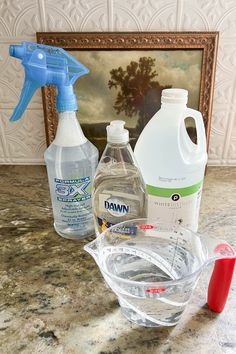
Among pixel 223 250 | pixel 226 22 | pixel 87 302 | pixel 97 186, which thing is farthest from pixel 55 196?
pixel 226 22

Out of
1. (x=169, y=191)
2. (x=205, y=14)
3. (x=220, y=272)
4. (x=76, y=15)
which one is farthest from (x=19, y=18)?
(x=220, y=272)

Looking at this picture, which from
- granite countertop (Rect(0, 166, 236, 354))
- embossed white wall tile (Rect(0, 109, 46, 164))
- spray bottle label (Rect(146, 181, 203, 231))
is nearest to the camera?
granite countertop (Rect(0, 166, 236, 354))

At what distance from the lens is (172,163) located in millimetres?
540

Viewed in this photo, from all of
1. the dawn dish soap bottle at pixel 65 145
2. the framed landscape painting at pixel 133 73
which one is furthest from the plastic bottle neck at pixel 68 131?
the framed landscape painting at pixel 133 73

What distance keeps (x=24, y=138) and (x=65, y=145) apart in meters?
0.31

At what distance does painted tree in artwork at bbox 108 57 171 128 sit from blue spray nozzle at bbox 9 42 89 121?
20cm

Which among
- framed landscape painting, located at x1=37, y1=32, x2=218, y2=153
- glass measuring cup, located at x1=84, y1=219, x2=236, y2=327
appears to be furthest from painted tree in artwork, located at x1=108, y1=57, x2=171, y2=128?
glass measuring cup, located at x1=84, y1=219, x2=236, y2=327

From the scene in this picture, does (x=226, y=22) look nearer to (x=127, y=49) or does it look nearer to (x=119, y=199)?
(x=127, y=49)

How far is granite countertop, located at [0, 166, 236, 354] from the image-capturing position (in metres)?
0.44

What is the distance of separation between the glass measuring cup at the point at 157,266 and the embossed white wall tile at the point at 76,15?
429 mm

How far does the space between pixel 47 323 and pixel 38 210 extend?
11.4 inches

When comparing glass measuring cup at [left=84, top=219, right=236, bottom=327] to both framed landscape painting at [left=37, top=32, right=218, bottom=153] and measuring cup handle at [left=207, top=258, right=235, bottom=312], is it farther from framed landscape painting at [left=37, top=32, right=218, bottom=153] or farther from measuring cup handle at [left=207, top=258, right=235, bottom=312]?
framed landscape painting at [left=37, top=32, right=218, bottom=153]

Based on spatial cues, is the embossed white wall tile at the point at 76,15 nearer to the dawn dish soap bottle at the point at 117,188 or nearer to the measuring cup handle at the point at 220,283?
the dawn dish soap bottle at the point at 117,188

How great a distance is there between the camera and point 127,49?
72cm
